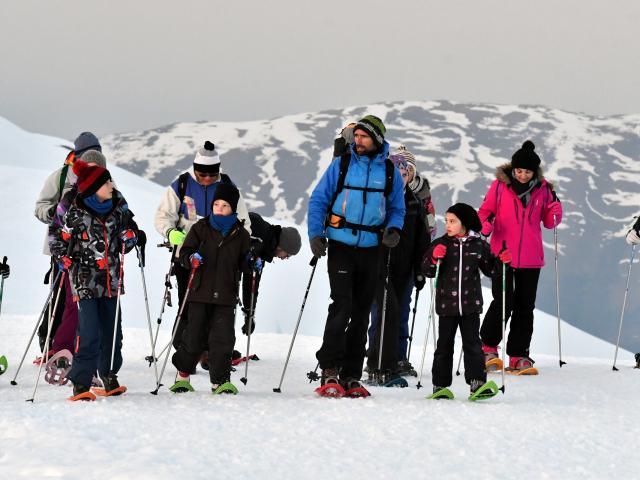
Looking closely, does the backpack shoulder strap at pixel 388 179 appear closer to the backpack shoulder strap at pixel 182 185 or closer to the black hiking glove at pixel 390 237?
the black hiking glove at pixel 390 237

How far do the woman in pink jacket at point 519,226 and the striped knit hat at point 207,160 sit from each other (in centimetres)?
284

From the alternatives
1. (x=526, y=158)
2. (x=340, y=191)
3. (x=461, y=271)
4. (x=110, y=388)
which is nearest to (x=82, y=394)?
(x=110, y=388)

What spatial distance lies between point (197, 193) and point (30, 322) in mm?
6153

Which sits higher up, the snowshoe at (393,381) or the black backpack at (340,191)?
the black backpack at (340,191)

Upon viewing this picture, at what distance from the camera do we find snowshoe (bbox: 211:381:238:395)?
22.7 ft

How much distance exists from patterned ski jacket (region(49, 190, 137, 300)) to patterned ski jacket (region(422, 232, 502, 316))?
2442 mm

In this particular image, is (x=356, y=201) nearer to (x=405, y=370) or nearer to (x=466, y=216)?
(x=466, y=216)

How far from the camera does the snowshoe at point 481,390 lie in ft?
22.9

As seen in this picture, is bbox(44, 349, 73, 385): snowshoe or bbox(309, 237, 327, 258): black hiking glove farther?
bbox(44, 349, 73, 385): snowshoe

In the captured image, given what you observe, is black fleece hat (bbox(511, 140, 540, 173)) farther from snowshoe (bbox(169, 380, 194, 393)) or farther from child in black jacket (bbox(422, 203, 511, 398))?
snowshoe (bbox(169, 380, 194, 393))

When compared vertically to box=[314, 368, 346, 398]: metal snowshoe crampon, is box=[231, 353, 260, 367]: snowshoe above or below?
below

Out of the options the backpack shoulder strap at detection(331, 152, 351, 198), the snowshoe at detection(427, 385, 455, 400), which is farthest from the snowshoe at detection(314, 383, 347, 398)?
the backpack shoulder strap at detection(331, 152, 351, 198)

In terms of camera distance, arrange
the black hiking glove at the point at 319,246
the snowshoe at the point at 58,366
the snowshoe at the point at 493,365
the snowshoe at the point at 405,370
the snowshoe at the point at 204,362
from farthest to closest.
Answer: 1. the snowshoe at the point at 493,365
2. the snowshoe at the point at 204,362
3. the snowshoe at the point at 405,370
4. the snowshoe at the point at 58,366
5. the black hiking glove at the point at 319,246

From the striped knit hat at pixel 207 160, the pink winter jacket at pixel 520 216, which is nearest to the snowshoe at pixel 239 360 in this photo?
the striped knit hat at pixel 207 160
